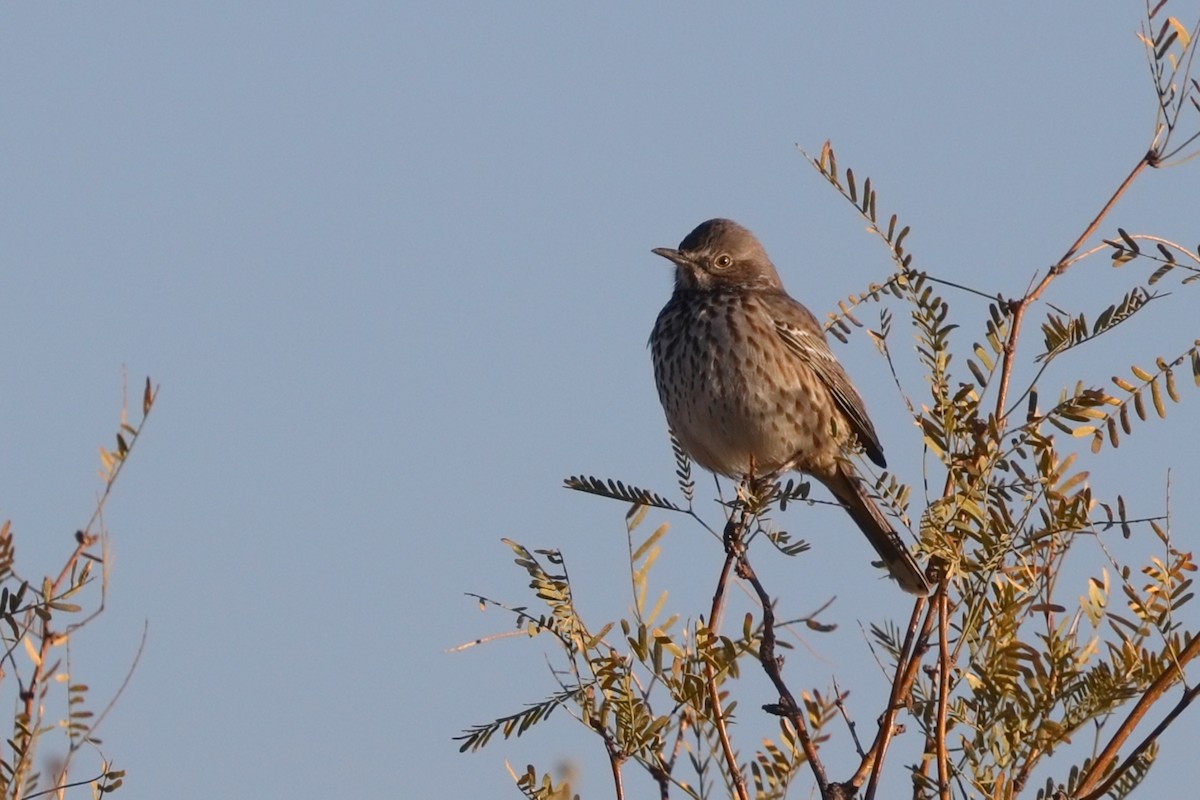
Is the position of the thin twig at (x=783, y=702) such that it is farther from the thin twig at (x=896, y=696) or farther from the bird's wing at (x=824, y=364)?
the bird's wing at (x=824, y=364)

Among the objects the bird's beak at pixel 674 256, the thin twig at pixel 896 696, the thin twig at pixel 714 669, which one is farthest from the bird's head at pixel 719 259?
the thin twig at pixel 896 696

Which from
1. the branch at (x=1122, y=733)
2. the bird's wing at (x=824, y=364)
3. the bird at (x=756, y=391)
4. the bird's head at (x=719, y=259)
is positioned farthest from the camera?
the bird's head at (x=719, y=259)

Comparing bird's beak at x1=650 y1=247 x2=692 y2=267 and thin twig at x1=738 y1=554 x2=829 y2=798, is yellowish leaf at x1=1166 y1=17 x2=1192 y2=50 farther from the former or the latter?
bird's beak at x1=650 y1=247 x2=692 y2=267

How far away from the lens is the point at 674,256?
9211 mm

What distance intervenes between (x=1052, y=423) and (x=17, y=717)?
7.24 ft

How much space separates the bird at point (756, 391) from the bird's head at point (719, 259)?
0.43 meters

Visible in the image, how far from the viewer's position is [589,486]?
430 cm

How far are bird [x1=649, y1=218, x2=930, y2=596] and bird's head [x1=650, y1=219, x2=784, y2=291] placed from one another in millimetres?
429

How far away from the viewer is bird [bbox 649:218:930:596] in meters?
8.02

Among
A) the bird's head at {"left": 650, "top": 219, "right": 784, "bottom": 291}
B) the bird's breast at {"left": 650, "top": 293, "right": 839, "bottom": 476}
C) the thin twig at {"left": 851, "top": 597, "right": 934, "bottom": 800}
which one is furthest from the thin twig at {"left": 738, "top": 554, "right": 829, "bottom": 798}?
the bird's head at {"left": 650, "top": 219, "right": 784, "bottom": 291}

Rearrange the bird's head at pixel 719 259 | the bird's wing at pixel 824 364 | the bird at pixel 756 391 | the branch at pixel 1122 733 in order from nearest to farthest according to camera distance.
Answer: the branch at pixel 1122 733, the bird at pixel 756 391, the bird's wing at pixel 824 364, the bird's head at pixel 719 259

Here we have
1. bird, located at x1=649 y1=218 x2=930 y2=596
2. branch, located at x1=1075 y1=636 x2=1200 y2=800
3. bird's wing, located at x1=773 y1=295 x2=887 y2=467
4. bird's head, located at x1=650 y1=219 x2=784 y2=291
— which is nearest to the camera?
branch, located at x1=1075 y1=636 x2=1200 y2=800

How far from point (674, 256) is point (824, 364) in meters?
1.30

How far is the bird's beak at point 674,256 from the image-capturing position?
30.1ft
